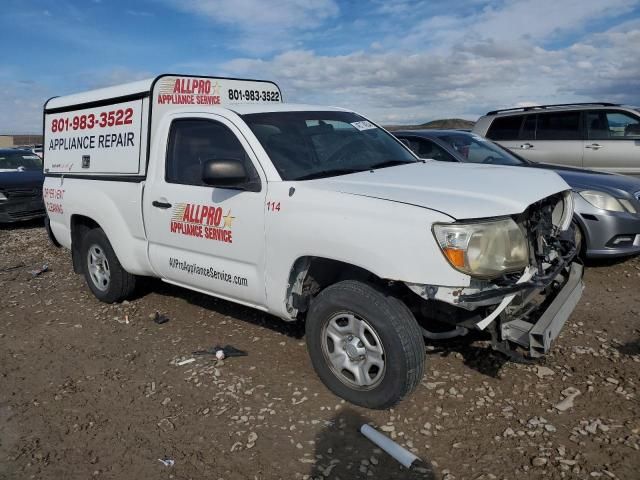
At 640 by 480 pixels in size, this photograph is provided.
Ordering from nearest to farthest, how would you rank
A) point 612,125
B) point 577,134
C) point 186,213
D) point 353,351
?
point 353,351, point 186,213, point 612,125, point 577,134

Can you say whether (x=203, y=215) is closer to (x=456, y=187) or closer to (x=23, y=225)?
(x=456, y=187)

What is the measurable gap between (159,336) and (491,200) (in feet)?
10.4

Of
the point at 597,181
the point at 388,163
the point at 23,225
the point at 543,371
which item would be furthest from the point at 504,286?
the point at 23,225

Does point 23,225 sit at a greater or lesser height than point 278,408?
greater

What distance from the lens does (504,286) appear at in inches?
119

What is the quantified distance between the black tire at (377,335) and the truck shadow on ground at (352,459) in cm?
21

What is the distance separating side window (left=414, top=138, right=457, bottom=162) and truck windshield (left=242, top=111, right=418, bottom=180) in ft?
7.48

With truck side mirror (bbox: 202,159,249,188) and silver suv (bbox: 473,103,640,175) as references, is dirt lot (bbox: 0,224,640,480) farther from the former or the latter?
silver suv (bbox: 473,103,640,175)

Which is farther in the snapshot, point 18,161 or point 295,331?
point 18,161

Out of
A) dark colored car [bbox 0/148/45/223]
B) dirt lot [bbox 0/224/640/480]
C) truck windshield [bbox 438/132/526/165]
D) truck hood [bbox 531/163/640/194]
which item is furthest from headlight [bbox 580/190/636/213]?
dark colored car [bbox 0/148/45/223]

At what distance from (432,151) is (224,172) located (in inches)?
161

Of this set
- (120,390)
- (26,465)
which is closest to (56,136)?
(120,390)

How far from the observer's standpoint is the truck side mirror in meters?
3.58

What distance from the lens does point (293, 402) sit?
359 cm
